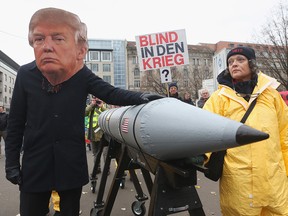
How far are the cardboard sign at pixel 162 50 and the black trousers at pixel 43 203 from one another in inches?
208

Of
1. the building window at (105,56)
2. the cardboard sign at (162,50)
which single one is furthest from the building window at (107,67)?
the cardboard sign at (162,50)

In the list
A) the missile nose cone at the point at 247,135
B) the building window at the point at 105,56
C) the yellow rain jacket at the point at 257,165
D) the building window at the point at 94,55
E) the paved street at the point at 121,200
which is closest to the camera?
the missile nose cone at the point at 247,135

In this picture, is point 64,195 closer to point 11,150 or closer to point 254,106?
point 11,150

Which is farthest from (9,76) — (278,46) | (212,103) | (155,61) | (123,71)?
(212,103)

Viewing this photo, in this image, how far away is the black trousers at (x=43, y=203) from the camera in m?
2.21

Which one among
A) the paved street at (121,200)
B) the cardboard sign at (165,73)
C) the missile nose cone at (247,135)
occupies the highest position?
the cardboard sign at (165,73)

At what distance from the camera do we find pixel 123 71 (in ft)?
242

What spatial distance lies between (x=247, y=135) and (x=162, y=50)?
604cm

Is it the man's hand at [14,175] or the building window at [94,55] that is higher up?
the building window at [94,55]

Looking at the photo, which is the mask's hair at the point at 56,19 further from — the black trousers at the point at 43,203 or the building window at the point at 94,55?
the building window at the point at 94,55

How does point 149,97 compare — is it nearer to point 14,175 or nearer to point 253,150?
point 253,150

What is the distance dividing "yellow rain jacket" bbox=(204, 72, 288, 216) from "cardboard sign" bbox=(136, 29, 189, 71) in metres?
4.84

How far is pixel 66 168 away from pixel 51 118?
0.41 meters

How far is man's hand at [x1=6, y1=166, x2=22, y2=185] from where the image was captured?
2192mm
